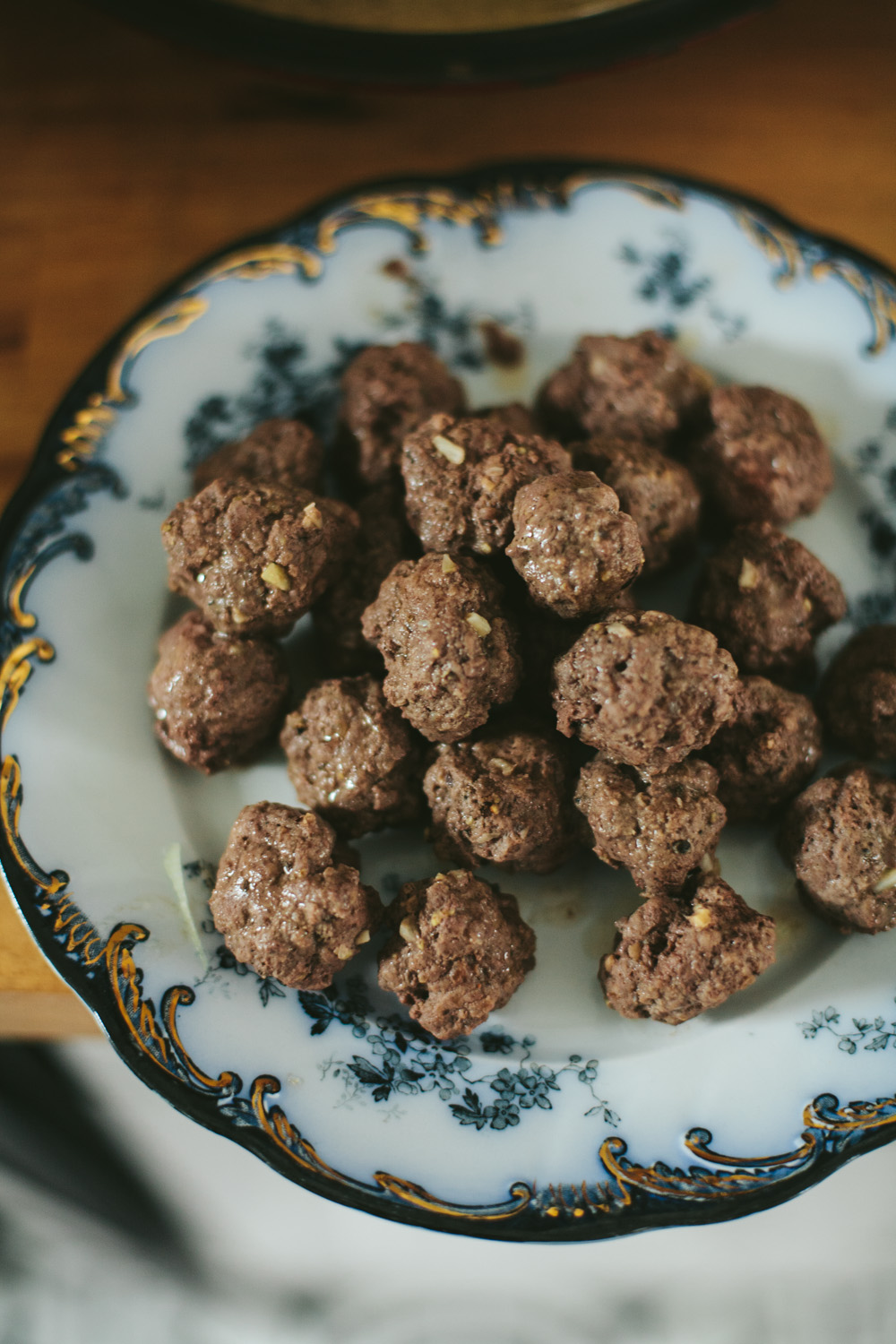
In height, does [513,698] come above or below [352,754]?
above

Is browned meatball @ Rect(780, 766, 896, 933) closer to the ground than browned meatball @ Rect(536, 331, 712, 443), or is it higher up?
closer to the ground

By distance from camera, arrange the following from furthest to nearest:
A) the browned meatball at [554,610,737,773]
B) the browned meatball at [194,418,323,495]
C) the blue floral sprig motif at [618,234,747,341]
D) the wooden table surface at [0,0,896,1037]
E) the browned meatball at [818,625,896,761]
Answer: the wooden table surface at [0,0,896,1037], the blue floral sprig motif at [618,234,747,341], the browned meatball at [194,418,323,495], the browned meatball at [818,625,896,761], the browned meatball at [554,610,737,773]

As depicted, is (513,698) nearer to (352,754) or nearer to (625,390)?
(352,754)

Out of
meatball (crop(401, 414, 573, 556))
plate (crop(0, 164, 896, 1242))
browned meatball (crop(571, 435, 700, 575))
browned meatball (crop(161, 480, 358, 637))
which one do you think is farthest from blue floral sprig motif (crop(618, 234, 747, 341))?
browned meatball (crop(161, 480, 358, 637))

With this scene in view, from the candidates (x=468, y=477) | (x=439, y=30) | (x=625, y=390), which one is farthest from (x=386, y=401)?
(x=439, y=30)

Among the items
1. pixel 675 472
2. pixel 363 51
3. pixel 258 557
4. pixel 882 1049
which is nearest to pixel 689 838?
pixel 882 1049

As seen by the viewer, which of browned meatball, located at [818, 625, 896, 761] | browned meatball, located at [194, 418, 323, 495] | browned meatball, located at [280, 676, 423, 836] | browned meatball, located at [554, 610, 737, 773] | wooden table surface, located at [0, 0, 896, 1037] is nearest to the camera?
browned meatball, located at [554, 610, 737, 773]

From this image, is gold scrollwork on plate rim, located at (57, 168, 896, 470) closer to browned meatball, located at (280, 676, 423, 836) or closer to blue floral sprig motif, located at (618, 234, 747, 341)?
blue floral sprig motif, located at (618, 234, 747, 341)

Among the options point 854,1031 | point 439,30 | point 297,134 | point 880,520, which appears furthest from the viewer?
point 297,134
